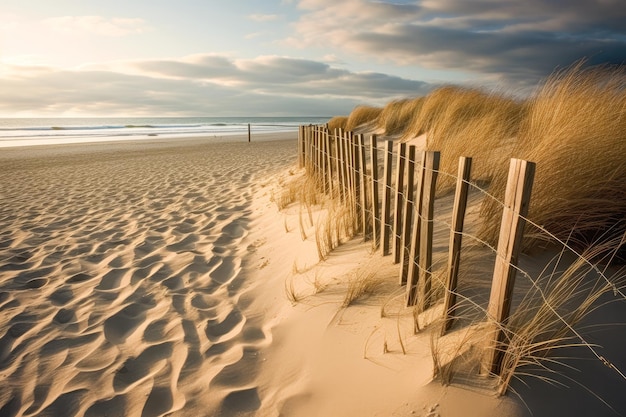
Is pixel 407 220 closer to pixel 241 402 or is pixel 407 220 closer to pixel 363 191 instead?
pixel 363 191

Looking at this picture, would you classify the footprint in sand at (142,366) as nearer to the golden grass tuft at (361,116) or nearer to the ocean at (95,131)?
the golden grass tuft at (361,116)

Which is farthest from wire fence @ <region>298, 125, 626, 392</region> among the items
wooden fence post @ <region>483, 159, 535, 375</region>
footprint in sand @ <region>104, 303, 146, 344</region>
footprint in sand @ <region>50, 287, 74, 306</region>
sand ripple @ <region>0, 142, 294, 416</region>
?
footprint in sand @ <region>50, 287, 74, 306</region>

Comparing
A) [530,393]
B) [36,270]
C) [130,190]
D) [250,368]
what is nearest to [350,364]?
[250,368]

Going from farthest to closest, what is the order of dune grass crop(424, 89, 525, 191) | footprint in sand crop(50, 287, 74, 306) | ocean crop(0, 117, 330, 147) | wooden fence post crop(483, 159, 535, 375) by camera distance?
1. ocean crop(0, 117, 330, 147)
2. dune grass crop(424, 89, 525, 191)
3. footprint in sand crop(50, 287, 74, 306)
4. wooden fence post crop(483, 159, 535, 375)

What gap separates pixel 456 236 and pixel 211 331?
194cm

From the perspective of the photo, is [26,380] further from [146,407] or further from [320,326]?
[320,326]

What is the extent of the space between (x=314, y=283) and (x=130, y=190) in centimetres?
626

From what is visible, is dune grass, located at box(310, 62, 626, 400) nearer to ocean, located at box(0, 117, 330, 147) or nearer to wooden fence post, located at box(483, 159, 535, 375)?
wooden fence post, located at box(483, 159, 535, 375)

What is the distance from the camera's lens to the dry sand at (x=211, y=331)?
6.90 feet

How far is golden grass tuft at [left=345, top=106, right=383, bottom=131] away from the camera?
1545 centimetres

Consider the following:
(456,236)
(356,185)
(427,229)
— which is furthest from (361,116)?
(456,236)

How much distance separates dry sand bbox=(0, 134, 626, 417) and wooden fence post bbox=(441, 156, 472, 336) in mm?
239

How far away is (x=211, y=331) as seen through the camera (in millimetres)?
2975

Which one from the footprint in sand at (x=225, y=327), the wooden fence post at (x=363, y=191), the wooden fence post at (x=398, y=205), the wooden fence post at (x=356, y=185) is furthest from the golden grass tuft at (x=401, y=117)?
the footprint in sand at (x=225, y=327)
